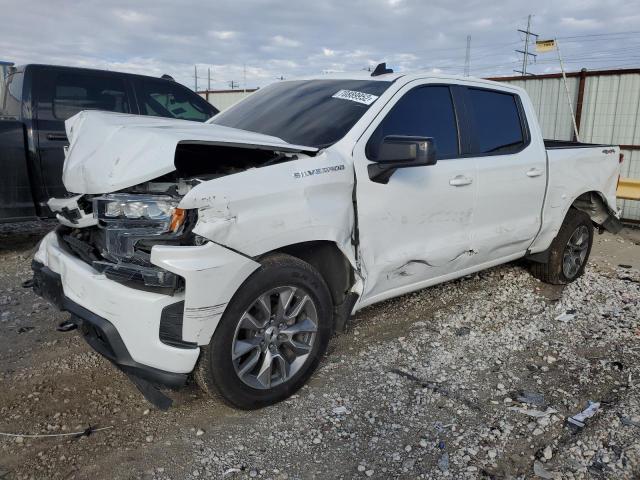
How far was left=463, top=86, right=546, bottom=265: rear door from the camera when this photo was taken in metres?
4.12

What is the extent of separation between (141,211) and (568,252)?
429cm

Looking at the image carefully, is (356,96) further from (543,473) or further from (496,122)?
(543,473)

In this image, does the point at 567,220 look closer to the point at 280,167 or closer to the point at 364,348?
the point at 364,348

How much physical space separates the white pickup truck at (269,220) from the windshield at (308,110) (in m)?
0.01

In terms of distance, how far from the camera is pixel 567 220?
5277mm

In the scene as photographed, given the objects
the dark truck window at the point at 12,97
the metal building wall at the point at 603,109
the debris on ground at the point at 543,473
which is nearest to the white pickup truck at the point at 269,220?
the debris on ground at the point at 543,473

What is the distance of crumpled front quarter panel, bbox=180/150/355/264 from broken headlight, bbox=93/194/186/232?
0.50ft

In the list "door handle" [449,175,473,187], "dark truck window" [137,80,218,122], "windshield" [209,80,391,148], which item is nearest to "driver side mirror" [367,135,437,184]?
"windshield" [209,80,391,148]

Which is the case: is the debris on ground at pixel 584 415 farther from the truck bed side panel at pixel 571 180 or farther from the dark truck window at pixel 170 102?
the dark truck window at pixel 170 102

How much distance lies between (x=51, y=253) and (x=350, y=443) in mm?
1974

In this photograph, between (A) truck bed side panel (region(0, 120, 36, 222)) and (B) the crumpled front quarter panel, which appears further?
(A) truck bed side panel (region(0, 120, 36, 222))

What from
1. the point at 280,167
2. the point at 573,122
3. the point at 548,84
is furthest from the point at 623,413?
the point at 548,84

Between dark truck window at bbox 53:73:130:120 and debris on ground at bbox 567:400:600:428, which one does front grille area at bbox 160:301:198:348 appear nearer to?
debris on ground at bbox 567:400:600:428

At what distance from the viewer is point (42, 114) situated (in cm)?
578
